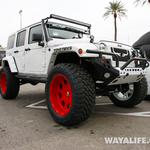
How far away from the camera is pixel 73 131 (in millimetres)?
2516

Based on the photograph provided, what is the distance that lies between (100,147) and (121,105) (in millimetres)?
2153

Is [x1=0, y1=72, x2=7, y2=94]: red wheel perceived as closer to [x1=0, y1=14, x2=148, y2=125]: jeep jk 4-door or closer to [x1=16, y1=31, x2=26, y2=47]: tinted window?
[x1=0, y1=14, x2=148, y2=125]: jeep jk 4-door

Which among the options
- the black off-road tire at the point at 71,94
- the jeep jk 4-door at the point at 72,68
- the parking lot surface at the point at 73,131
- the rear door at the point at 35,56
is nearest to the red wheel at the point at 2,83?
the jeep jk 4-door at the point at 72,68

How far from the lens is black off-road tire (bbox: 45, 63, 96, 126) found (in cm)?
249

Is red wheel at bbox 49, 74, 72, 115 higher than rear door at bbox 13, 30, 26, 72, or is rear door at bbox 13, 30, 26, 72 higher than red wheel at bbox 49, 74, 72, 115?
rear door at bbox 13, 30, 26, 72

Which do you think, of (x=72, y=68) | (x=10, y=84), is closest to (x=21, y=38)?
(x=10, y=84)

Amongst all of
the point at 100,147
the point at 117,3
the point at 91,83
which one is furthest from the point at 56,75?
the point at 117,3

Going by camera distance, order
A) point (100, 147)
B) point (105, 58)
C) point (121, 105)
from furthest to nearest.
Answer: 1. point (121, 105)
2. point (105, 58)
3. point (100, 147)

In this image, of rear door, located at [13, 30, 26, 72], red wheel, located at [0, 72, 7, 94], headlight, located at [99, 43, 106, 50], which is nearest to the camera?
headlight, located at [99, 43, 106, 50]

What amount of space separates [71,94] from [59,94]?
21.6 inches

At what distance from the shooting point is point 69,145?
2064mm

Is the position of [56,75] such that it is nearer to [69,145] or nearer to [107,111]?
[69,145]

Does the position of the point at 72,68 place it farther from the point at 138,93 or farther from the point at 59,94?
the point at 138,93

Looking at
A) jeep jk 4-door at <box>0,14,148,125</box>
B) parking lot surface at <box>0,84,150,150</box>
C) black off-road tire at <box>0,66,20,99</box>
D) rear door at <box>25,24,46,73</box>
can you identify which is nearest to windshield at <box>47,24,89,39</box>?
jeep jk 4-door at <box>0,14,148,125</box>
